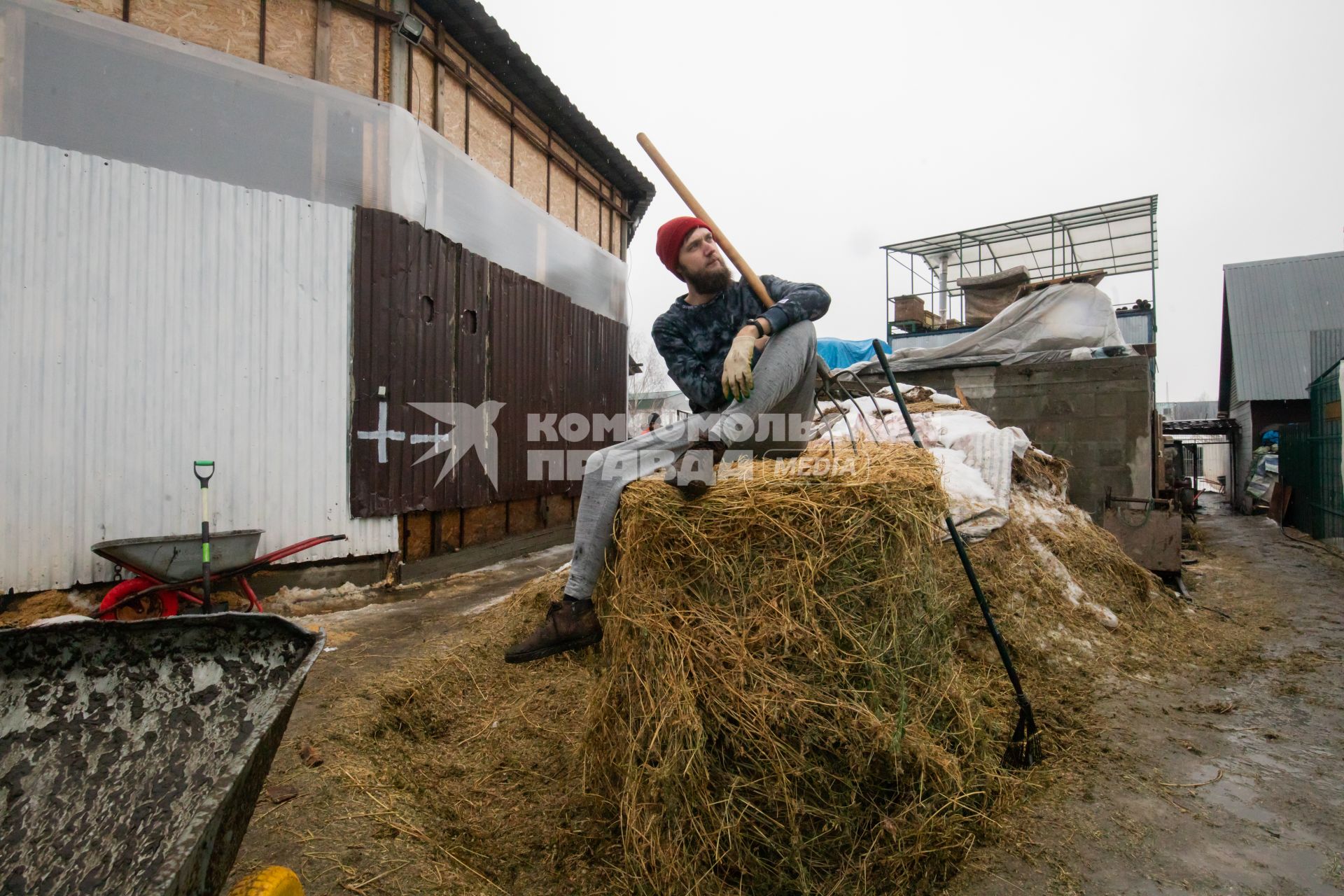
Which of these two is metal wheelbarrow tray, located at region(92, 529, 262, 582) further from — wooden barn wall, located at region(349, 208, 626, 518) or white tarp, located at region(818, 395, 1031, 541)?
white tarp, located at region(818, 395, 1031, 541)

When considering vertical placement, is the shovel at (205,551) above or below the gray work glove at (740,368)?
below

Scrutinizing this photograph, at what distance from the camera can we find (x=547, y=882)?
190 centimetres

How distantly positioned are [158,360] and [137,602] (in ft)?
5.35

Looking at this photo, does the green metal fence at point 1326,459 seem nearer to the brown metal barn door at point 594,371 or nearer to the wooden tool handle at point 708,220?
the brown metal barn door at point 594,371

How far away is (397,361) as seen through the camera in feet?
17.5

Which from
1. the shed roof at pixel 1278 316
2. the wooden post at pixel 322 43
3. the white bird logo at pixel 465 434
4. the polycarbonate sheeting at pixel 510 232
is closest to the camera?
the wooden post at pixel 322 43

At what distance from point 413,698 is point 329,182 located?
418 cm

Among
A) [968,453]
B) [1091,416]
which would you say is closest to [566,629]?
[968,453]

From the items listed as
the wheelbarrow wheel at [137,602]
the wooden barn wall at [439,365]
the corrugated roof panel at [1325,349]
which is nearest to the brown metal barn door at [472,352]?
the wooden barn wall at [439,365]

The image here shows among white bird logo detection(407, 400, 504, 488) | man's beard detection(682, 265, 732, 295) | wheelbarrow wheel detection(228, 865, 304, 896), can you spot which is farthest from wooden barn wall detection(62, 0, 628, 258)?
wheelbarrow wheel detection(228, 865, 304, 896)

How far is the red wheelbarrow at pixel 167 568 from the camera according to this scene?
141 inches

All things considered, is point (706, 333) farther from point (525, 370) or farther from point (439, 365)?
point (525, 370)

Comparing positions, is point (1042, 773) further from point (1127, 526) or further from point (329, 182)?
point (329, 182)

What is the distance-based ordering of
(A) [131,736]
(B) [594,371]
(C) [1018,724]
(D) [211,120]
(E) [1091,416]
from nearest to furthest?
(A) [131,736]
(C) [1018,724]
(D) [211,120]
(E) [1091,416]
(B) [594,371]
